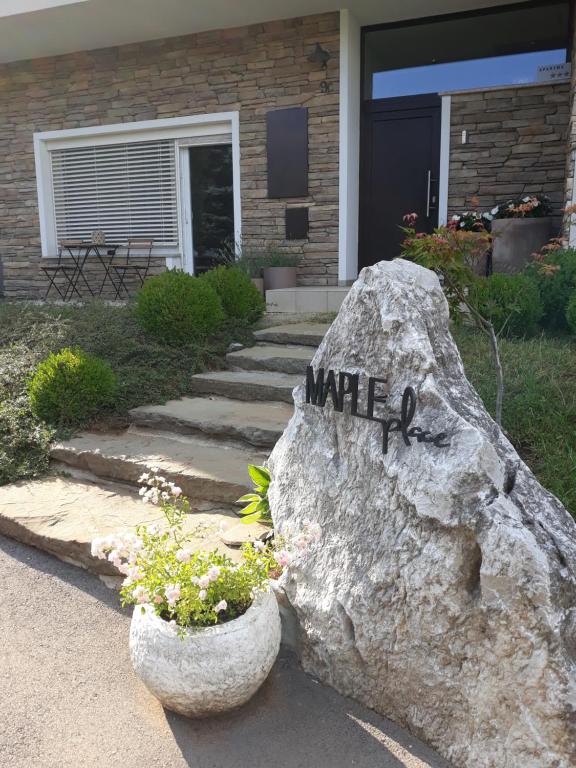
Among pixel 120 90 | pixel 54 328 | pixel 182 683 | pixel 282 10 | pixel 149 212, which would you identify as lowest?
pixel 182 683

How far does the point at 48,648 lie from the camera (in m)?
2.64

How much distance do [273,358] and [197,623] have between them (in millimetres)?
3185

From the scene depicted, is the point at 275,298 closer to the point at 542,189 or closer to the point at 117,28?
the point at 542,189

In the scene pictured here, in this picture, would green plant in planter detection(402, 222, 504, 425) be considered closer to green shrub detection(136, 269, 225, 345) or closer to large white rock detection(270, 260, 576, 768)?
large white rock detection(270, 260, 576, 768)

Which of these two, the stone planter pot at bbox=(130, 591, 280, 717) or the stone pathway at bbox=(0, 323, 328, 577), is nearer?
the stone planter pot at bbox=(130, 591, 280, 717)

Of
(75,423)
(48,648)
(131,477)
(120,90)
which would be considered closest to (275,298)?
(75,423)

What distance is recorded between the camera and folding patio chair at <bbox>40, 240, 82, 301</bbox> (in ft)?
32.5

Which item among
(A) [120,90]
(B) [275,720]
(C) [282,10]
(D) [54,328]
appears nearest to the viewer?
(B) [275,720]

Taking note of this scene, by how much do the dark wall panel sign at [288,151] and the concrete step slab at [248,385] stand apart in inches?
159

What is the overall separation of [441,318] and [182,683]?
160cm

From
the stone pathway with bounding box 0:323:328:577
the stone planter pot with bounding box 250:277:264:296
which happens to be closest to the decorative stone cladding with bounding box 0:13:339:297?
the stone planter pot with bounding box 250:277:264:296

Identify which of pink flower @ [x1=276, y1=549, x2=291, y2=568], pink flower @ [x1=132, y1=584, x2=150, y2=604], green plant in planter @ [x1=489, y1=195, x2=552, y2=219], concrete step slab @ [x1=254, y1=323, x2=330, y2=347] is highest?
green plant in planter @ [x1=489, y1=195, x2=552, y2=219]

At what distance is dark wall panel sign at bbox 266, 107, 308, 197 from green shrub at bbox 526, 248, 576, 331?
369cm

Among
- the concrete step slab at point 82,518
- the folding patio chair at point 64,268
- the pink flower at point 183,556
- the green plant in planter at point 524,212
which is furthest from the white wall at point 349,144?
the pink flower at point 183,556
